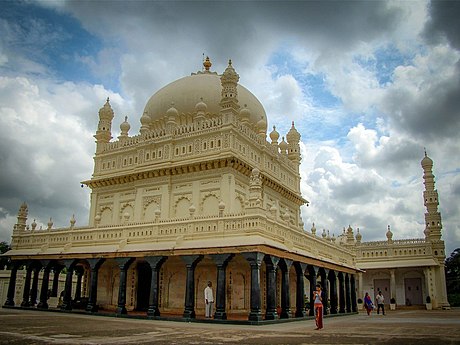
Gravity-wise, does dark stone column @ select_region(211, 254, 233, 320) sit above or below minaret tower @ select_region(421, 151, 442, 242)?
below

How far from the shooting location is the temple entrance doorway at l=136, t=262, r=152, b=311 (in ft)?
68.0

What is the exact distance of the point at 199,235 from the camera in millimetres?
17234

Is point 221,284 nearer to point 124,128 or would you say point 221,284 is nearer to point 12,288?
point 12,288

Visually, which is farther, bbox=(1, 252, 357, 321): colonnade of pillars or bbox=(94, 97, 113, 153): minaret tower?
bbox=(94, 97, 113, 153): minaret tower

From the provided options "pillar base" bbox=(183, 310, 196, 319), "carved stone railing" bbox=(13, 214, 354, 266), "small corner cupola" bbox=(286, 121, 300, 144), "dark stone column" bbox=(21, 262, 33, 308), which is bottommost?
"pillar base" bbox=(183, 310, 196, 319)

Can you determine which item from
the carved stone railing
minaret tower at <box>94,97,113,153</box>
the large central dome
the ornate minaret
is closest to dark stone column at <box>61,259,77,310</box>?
the carved stone railing

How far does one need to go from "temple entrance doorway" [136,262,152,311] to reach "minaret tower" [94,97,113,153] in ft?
30.8

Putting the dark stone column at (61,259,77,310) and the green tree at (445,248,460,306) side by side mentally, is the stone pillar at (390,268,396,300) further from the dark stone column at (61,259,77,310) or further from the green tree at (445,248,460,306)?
the dark stone column at (61,259,77,310)

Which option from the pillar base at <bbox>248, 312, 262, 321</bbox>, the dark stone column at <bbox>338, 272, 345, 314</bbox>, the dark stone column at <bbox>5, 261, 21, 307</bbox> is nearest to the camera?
the pillar base at <bbox>248, 312, 262, 321</bbox>

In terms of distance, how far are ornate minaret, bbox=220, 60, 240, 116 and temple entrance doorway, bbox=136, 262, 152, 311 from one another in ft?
28.3

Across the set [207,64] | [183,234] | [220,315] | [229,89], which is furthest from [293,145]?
→ [220,315]

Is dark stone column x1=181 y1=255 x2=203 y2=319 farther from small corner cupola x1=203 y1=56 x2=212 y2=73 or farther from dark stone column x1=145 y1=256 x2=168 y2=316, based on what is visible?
small corner cupola x1=203 y1=56 x2=212 y2=73

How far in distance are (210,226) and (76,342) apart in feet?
29.1

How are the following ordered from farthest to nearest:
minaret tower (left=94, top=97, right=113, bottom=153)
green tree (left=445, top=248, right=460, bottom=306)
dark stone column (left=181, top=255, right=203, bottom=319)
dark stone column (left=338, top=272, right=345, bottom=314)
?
green tree (left=445, top=248, right=460, bottom=306), minaret tower (left=94, top=97, right=113, bottom=153), dark stone column (left=338, top=272, right=345, bottom=314), dark stone column (left=181, top=255, right=203, bottom=319)
